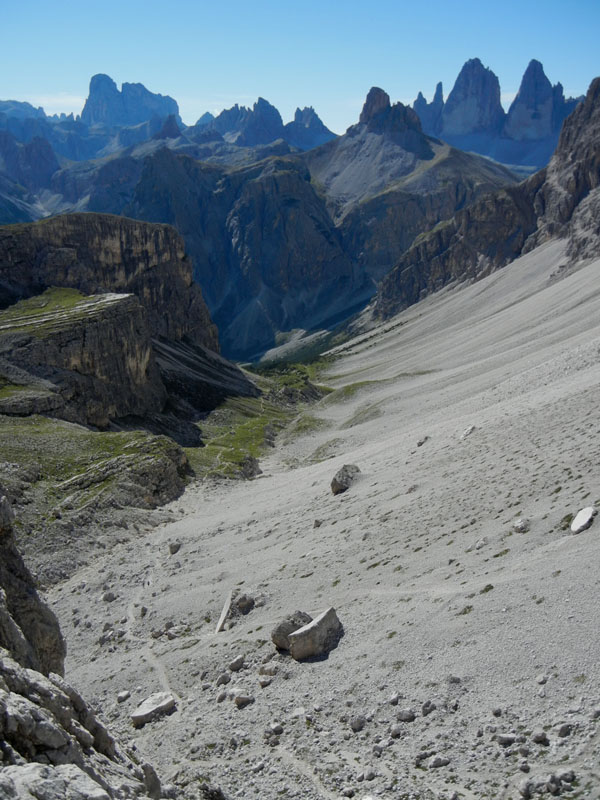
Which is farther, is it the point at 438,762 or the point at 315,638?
the point at 315,638

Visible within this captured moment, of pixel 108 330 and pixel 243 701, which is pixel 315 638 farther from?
pixel 108 330

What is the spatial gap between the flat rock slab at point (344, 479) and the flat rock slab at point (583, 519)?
65.1 ft

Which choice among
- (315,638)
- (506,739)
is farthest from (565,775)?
(315,638)

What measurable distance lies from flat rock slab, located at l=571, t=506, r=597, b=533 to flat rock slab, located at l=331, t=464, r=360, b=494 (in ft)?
65.1

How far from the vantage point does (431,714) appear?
1845 cm

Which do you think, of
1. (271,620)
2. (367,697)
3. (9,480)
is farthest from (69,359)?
(367,697)

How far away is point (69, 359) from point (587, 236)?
137490mm

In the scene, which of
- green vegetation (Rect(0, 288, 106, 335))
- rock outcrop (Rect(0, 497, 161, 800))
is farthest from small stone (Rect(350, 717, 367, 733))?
green vegetation (Rect(0, 288, 106, 335))

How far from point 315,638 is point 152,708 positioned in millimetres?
6086

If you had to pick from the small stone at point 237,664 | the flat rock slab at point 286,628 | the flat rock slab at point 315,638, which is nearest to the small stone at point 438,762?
the flat rock slab at point 315,638

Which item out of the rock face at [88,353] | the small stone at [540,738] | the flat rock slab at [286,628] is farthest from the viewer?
the rock face at [88,353]

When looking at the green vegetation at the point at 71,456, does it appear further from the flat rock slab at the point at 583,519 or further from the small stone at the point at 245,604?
the flat rock slab at the point at 583,519

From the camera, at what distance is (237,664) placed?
24859mm

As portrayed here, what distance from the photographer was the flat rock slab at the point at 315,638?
77.7 ft
